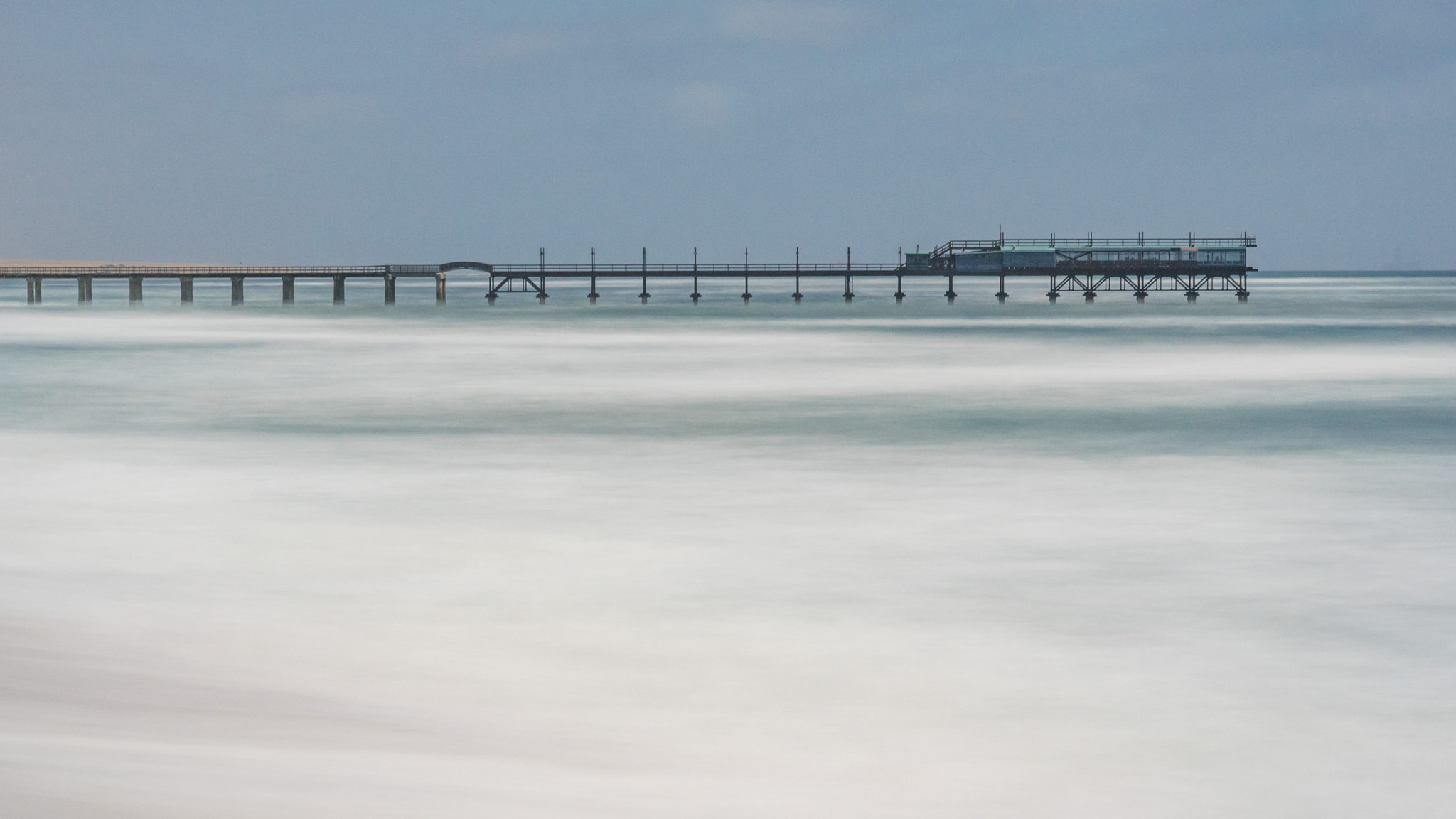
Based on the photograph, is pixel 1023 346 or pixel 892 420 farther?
pixel 1023 346

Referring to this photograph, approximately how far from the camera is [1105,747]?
9898 mm

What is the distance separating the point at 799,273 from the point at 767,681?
342 ft

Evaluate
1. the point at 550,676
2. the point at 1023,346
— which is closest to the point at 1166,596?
the point at 550,676

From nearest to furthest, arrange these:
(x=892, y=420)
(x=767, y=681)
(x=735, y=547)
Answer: (x=767, y=681), (x=735, y=547), (x=892, y=420)

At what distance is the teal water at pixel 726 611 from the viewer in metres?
9.37

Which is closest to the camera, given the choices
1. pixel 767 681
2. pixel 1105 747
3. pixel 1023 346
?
pixel 1105 747

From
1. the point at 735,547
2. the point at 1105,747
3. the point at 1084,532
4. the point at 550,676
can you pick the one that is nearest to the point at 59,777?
the point at 550,676

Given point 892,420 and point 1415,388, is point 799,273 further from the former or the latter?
point 892,420

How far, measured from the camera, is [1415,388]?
40.8 meters

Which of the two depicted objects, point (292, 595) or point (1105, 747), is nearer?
point (1105, 747)

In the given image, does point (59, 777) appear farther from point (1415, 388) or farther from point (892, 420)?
point (1415, 388)

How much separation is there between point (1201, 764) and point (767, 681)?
10.2ft

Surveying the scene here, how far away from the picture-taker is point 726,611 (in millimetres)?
13875

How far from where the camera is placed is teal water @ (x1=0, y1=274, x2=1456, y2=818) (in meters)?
9.37
